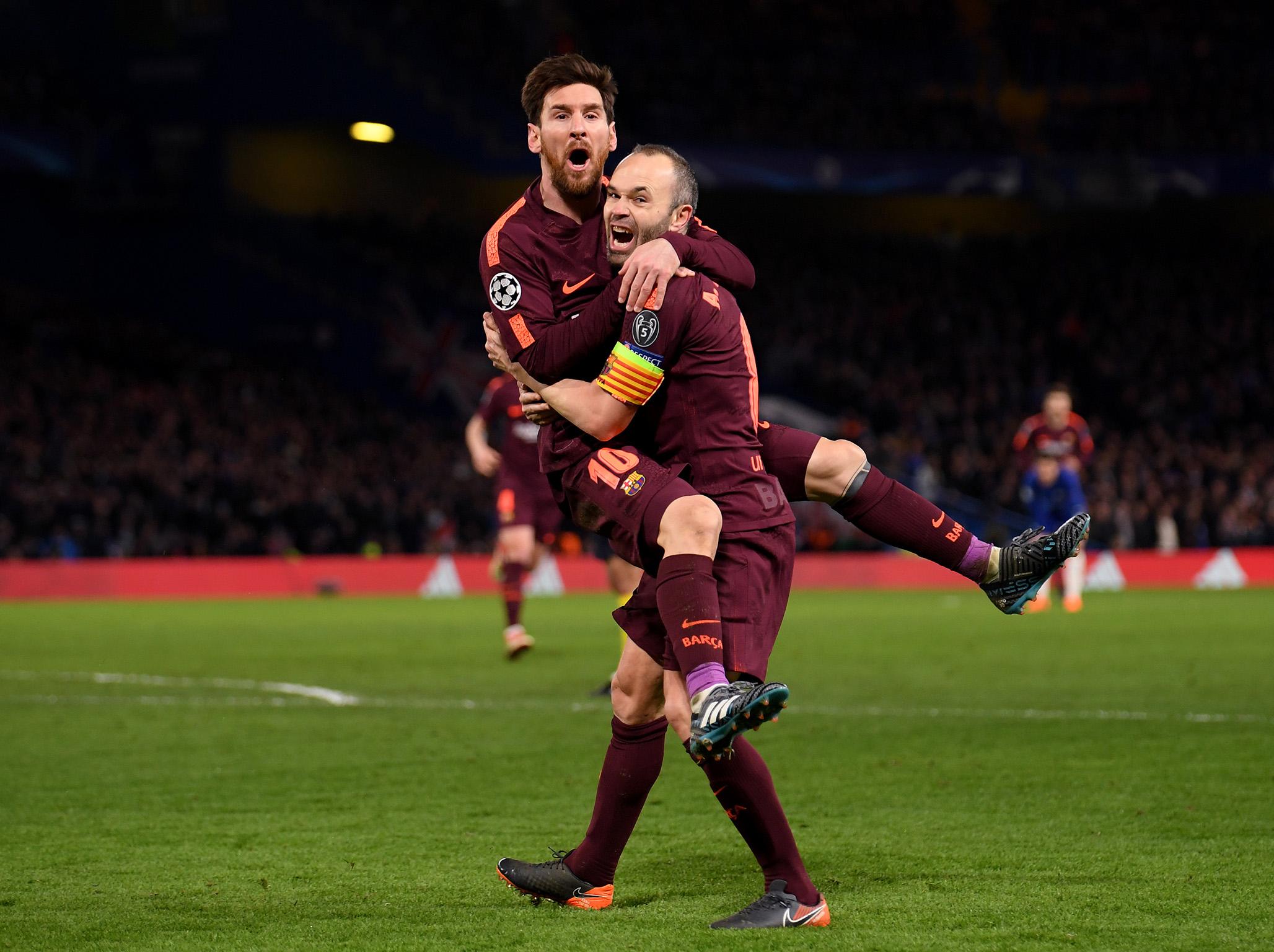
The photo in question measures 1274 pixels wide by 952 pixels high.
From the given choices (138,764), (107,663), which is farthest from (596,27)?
(138,764)

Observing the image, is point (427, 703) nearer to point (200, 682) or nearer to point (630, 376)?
point (200, 682)

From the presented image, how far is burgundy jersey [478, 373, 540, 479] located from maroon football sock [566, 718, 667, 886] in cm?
743

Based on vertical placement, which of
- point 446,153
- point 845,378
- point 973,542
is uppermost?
point 446,153

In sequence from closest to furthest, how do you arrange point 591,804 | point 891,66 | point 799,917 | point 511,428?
point 799,917 → point 591,804 → point 511,428 → point 891,66

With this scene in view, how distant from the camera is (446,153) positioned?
3150 cm

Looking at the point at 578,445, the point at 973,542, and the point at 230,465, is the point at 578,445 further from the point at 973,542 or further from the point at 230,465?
the point at 230,465

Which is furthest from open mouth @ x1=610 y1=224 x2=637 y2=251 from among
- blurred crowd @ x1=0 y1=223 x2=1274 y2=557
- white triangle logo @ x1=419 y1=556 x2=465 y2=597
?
blurred crowd @ x1=0 y1=223 x2=1274 y2=557

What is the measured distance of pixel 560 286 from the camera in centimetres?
493

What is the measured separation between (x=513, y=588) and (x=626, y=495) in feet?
27.1

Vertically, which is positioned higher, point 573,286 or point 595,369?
point 573,286

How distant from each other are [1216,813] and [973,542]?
1811mm

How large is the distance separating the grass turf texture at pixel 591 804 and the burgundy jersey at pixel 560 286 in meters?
1.51

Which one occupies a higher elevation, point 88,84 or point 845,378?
point 88,84

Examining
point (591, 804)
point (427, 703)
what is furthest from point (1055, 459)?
point (591, 804)
